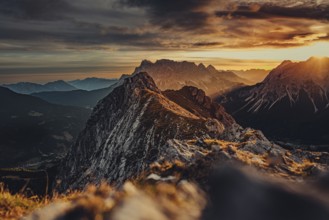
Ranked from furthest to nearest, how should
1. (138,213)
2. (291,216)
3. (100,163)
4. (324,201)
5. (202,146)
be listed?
(100,163) < (202,146) < (324,201) < (291,216) < (138,213)

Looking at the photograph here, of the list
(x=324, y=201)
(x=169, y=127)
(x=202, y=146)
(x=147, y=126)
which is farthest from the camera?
(x=147, y=126)

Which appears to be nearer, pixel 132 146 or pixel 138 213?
pixel 138 213

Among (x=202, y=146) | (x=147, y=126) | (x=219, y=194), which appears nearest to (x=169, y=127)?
(x=147, y=126)

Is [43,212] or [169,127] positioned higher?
[43,212]

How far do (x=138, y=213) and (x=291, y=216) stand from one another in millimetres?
7029

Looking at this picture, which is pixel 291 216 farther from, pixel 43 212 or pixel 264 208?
pixel 43 212

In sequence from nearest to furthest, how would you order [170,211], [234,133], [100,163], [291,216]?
[170,211] < [291,216] < [234,133] < [100,163]

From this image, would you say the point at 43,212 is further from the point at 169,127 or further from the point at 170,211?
the point at 169,127

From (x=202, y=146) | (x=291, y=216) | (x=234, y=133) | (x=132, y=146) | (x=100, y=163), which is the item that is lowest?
(x=100, y=163)

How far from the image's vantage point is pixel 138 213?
13578mm

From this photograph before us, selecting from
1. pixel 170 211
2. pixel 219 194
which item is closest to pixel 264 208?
pixel 219 194

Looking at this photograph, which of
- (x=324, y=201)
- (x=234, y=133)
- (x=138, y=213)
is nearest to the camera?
(x=138, y=213)

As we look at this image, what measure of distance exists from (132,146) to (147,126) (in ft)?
46.2

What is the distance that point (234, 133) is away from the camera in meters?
124
